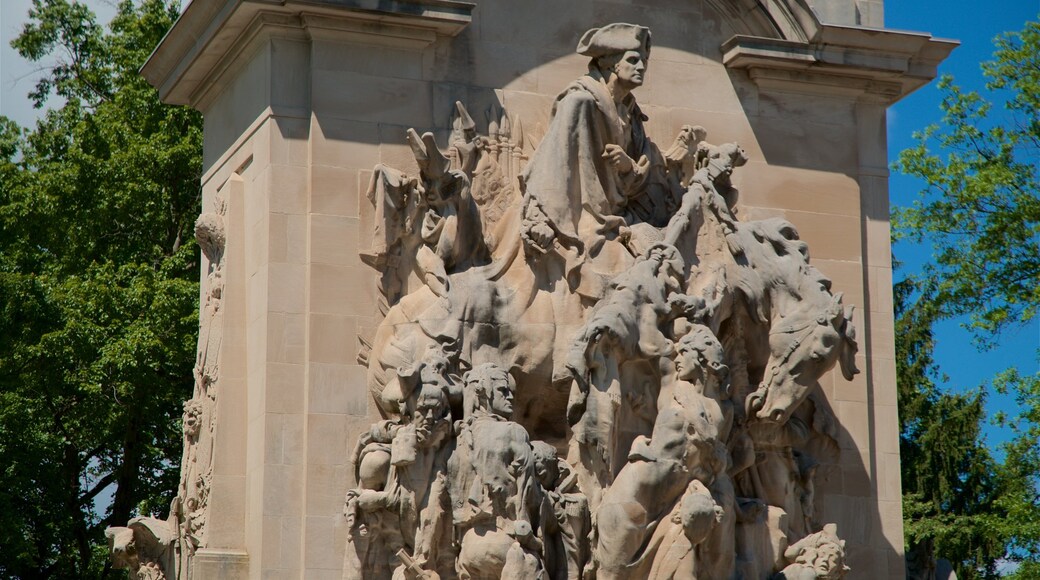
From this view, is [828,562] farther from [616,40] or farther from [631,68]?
[616,40]

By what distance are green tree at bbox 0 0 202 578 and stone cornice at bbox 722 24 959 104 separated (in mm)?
8994

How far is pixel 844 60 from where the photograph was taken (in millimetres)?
18719

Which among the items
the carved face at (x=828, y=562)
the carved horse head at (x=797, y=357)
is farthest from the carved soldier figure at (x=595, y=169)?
the carved face at (x=828, y=562)

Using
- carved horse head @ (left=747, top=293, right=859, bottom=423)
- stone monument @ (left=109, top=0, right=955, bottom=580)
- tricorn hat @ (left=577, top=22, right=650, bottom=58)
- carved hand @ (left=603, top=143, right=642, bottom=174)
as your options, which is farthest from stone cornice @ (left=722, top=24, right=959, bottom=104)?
carved horse head @ (left=747, top=293, right=859, bottom=423)

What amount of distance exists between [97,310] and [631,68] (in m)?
10.7

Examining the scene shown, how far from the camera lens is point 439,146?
17344 mm

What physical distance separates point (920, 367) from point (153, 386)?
40.0 ft

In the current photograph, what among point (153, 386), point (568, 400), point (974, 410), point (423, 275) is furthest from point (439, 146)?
point (974, 410)

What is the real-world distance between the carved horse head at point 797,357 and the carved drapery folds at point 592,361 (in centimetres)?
2

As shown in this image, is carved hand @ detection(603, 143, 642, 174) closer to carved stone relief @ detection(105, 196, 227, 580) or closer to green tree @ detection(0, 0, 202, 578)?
carved stone relief @ detection(105, 196, 227, 580)

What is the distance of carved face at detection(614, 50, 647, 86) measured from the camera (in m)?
17.2

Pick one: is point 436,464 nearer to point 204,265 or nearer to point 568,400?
point 568,400

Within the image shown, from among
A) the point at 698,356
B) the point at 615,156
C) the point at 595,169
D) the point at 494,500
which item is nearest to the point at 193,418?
the point at 494,500

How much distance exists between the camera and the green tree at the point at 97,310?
25484mm
